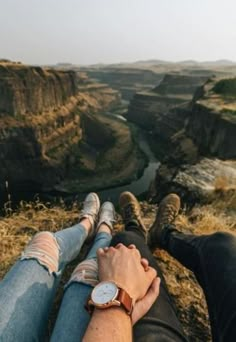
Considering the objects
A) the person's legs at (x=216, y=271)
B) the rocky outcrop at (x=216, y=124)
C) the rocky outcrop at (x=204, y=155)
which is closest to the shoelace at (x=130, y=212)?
the person's legs at (x=216, y=271)

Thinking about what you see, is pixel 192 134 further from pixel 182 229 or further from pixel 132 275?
pixel 132 275

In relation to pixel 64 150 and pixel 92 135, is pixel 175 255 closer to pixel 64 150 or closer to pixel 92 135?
pixel 64 150

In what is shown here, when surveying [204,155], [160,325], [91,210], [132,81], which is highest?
[160,325]

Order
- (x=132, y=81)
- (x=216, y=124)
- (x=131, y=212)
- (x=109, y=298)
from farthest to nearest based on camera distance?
(x=132, y=81)
(x=216, y=124)
(x=131, y=212)
(x=109, y=298)

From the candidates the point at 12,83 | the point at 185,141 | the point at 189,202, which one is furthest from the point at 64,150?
the point at 189,202

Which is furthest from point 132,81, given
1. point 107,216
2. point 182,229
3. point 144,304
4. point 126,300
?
point 126,300

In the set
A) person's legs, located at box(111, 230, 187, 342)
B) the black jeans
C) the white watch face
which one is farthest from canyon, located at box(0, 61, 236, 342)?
the white watch face

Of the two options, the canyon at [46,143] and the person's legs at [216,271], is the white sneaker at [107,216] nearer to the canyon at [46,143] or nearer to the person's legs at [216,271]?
the person's legs at [216,271]

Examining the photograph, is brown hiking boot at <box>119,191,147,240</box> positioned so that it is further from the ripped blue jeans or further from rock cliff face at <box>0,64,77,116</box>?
rock cliff face at <box>0,64,77,116</box>
